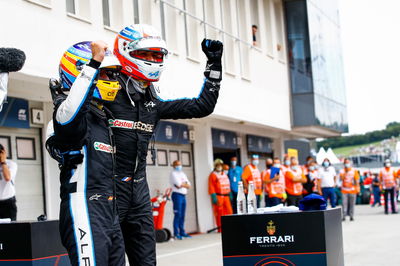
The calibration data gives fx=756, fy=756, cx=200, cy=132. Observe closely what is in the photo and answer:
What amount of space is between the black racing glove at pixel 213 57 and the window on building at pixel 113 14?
34.4 feet

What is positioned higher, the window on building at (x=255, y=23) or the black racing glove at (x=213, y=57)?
the window on building at (x=255, y=23)

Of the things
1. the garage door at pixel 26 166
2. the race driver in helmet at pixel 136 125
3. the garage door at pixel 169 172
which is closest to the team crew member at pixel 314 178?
the garage door at pixel 169 172

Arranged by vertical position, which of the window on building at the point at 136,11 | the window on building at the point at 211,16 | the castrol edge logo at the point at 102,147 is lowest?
the castrol edge logo at the point at 102,147

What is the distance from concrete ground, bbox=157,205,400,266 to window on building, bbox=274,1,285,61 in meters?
10.6

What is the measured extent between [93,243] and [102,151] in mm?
520

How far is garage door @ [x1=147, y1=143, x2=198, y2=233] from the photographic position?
746 inches

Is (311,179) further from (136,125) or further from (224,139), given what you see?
(136,125)

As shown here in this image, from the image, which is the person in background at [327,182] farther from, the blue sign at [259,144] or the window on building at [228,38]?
A: the window on building at [228,38]

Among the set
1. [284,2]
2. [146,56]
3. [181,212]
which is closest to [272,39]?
[284,2]

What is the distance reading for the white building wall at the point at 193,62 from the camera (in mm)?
12133

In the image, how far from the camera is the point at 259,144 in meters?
26.9

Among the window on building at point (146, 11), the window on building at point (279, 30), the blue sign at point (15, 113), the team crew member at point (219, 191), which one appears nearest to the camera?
the blue sign at point (15, 113)

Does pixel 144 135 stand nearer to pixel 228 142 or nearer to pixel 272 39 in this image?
pixel 228 142

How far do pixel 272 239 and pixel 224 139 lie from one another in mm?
16553
